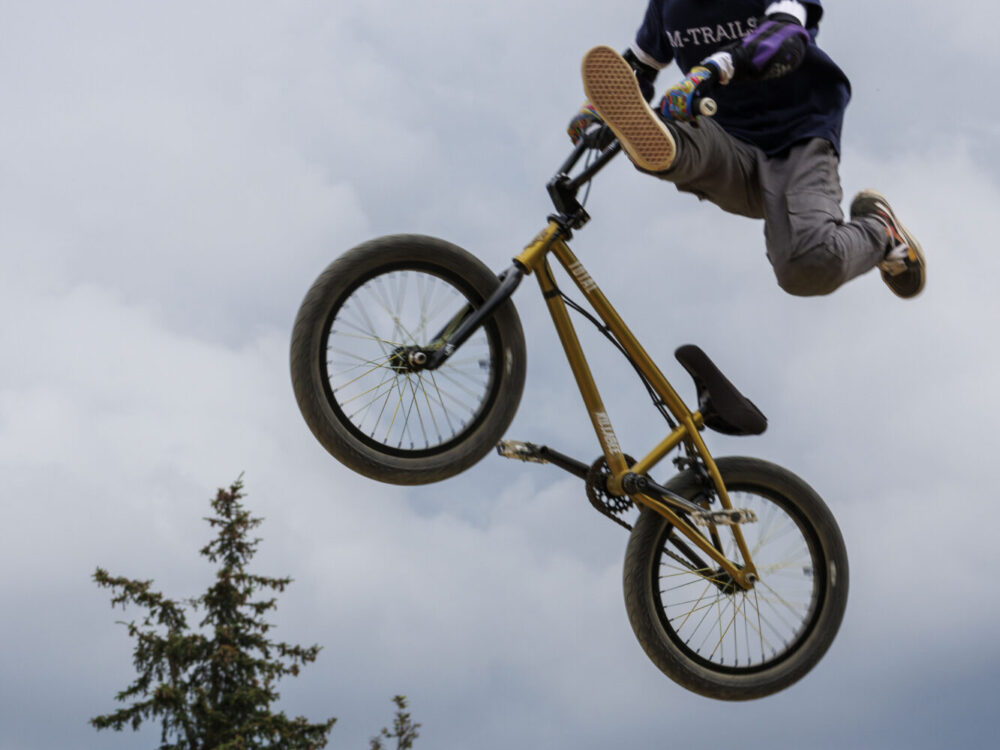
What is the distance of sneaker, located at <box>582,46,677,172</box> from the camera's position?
16.7ft

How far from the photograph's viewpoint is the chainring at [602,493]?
224 inches

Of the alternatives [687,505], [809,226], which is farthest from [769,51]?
[687,505]

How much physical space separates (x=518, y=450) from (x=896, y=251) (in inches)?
87.2

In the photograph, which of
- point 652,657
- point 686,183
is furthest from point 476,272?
point 652,657

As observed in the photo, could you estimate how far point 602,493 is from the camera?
Result: 571 cm

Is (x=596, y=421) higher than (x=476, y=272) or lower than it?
lower

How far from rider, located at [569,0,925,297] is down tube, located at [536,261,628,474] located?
2.29 ft

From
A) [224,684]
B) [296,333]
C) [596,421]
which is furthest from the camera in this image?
[224,684]

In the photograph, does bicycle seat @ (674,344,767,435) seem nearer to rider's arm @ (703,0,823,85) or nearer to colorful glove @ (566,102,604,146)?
colorful glove @ (566,102,604,146)

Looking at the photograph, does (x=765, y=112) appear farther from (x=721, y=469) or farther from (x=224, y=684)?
(x=224, y=684)

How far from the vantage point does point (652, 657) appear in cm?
582

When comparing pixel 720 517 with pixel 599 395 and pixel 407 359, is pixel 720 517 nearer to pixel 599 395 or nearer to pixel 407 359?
pixel 599 395

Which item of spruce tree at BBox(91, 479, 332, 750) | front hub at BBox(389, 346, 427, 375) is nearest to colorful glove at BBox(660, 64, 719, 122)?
front hub at BBox(389, 346, 427, 375)

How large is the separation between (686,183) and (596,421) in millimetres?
1197
